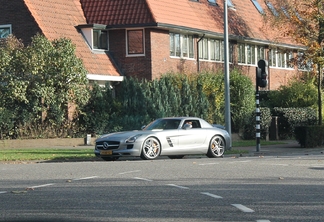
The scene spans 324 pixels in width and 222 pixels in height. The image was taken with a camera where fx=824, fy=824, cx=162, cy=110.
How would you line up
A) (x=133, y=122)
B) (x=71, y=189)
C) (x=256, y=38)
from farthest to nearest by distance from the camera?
(x=256, y=38), (x=133, y=122), (x=71, y=189)

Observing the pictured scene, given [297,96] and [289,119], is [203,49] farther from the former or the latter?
[289,119]

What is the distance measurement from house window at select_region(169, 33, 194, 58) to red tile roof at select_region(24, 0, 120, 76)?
149 inches

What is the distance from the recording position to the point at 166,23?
4303 cm

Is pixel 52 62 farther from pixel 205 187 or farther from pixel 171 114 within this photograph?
pixel 205 187

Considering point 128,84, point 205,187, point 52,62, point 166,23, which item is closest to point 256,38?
point 166,23

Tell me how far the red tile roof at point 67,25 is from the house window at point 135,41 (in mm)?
1341

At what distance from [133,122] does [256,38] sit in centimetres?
1626

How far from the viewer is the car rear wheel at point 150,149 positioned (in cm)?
2388

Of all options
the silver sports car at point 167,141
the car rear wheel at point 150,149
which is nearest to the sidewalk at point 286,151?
the silver sports car at point 167,141

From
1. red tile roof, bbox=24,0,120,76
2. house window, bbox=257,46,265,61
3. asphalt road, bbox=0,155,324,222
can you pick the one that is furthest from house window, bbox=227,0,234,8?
asphalt road, bbox=0,155,324,222

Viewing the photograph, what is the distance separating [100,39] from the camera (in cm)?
4366

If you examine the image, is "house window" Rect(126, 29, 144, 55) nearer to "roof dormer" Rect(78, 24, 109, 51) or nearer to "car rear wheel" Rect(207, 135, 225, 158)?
"roof dormer" Rect(78, 24, 109, 51)

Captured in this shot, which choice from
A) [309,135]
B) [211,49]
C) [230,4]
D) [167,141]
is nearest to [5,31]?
[211,49]

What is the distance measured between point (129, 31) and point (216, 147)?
1900 centimetres
